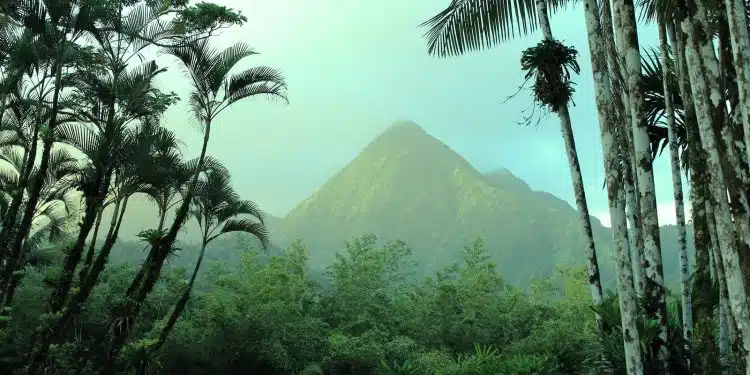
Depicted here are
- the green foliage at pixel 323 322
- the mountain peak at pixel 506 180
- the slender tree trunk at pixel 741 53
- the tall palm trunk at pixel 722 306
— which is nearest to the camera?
the slender tree trunk at pixel 741 53

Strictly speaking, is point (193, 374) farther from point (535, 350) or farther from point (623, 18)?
point (623, 18)

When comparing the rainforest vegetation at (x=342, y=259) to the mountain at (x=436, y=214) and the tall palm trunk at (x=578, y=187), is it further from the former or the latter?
the mountain at (x=436, y=214)

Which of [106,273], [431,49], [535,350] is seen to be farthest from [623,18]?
[106,273]

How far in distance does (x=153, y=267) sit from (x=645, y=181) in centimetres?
888

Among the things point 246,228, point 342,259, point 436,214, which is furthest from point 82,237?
point 436,214

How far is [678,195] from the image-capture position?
8422mm

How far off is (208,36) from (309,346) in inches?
441

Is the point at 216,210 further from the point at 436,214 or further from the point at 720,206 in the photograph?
the point at 436,214

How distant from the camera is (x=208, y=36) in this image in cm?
1180

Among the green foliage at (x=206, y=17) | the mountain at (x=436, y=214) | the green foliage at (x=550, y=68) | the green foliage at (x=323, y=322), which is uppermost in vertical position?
the mountain at (x=436, y=214)

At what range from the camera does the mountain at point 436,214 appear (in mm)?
109188

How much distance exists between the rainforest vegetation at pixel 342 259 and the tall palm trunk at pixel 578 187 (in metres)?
0.03

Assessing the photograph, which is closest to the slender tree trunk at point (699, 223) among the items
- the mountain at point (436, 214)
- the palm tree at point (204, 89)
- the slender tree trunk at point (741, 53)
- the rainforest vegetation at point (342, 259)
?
the rainforest vegetation at point (342, 259)

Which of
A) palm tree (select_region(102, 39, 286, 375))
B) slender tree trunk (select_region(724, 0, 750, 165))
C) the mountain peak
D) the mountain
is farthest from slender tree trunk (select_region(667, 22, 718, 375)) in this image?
the mountain peak
